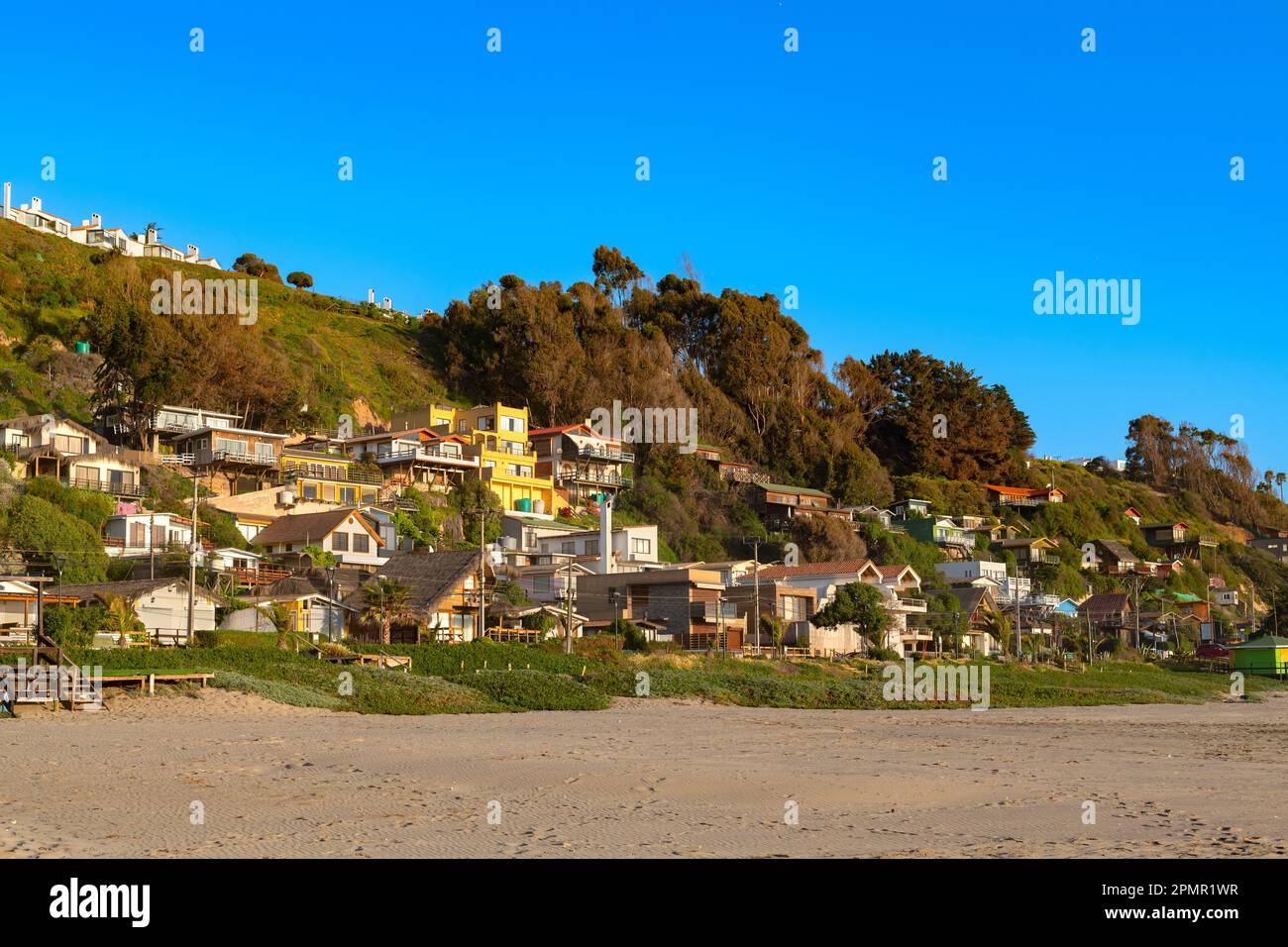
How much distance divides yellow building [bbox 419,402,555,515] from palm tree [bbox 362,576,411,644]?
2929cm

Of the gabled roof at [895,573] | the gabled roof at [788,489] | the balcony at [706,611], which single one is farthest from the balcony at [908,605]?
the gabled roof at [788,489]

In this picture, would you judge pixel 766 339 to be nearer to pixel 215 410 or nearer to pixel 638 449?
pixel 638 449

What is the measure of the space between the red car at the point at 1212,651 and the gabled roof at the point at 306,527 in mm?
52531

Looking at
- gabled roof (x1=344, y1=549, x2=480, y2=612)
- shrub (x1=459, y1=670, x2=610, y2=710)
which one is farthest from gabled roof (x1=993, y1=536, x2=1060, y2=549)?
shrub (x1=459, y1=670, x2=610, y2=710)

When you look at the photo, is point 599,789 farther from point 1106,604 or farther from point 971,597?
point 1106,604

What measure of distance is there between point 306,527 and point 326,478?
9621 millimetres

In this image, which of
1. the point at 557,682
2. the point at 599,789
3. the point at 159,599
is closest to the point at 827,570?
the point at 557,682

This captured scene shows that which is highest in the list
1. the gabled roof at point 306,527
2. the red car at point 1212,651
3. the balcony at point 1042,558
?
the gabled roof at point 306,527

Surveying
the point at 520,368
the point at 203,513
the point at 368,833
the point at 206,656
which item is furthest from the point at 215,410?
the point at 368,833

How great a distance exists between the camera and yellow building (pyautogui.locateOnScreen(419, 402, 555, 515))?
81.5 m

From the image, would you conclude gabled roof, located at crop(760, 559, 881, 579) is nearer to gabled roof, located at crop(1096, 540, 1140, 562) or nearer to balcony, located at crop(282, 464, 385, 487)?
balcony, located at crop(282, 464, 385, 487)

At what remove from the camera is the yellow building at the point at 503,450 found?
81.5 m

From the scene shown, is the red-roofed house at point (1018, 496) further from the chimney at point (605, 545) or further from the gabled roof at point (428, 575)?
the gabled roof at point (428, 575)
